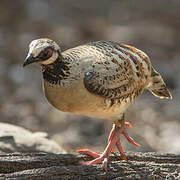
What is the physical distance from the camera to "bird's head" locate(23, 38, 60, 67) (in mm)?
4676

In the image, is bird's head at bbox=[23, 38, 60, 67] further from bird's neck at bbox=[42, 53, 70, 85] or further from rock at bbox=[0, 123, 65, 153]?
rock at bbox=[0, 123, 65, 153]

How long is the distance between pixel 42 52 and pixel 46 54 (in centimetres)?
7

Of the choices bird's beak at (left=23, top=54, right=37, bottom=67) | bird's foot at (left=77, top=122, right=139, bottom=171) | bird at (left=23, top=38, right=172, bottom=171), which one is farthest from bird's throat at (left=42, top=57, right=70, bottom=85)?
bird's foot at (left=77, top=122, right=139, bottom=171)

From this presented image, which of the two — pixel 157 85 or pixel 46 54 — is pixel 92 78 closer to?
pixel 46 54

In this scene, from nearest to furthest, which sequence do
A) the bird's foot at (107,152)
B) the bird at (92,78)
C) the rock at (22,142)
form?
the bird at (92,78) → the bird's foot at (107,152) → the rock at (22,142)

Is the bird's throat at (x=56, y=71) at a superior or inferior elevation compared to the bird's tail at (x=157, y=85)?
superior

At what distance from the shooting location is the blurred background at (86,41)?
9.19m

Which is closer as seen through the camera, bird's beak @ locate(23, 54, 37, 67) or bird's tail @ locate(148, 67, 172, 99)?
bird's beak @ locate(23, 54, 37, 67)

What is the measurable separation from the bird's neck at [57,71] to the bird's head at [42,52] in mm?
101

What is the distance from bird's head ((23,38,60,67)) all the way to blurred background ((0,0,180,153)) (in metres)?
3.79

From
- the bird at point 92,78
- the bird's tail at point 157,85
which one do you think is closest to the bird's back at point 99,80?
the bird at point 92,78

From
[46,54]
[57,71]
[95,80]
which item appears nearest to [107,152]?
[95,80]

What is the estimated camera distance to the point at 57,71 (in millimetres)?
5031

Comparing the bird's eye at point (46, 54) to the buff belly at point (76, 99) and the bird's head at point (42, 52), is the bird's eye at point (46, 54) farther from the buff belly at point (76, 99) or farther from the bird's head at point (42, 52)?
the buff belly at point (76, 99)
